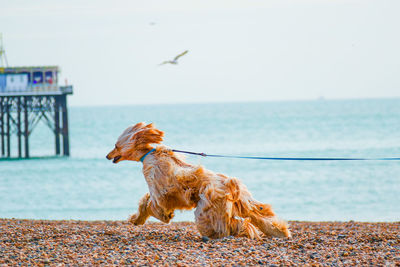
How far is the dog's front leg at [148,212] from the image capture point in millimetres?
6891

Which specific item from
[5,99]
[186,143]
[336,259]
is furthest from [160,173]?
[186,143]

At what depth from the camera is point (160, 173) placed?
22.2 ft

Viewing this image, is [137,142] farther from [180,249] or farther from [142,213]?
[180,249]

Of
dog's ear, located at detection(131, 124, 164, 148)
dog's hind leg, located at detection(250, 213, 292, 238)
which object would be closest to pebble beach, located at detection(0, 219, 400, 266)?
dog's hind leg, located at detection(250, 213, 292, 238)

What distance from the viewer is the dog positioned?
22.0 feet

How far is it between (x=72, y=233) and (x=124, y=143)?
141 centimetres

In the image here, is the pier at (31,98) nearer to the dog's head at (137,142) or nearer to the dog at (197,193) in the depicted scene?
the dog's head at (137,142)

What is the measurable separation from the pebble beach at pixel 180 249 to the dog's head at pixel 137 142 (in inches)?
39.8

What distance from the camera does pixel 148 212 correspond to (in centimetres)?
760

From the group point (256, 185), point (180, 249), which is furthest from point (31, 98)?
point (180, 249)

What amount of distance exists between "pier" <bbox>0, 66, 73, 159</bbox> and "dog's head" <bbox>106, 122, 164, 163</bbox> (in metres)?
24.9

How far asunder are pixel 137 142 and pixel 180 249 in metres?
1.46

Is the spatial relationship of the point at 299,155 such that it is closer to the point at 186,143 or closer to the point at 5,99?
the point at 186,143

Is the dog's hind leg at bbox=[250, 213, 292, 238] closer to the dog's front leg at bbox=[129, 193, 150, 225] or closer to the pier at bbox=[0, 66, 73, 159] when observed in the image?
the dog's front leg at bbox=[129, 193, 150, 225]
